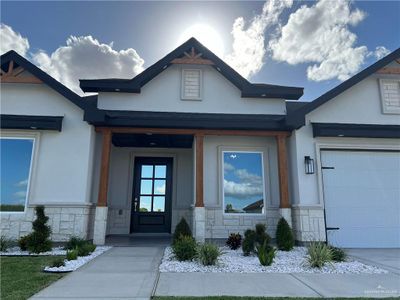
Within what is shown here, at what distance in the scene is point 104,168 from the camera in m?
7.36

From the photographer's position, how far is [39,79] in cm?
746

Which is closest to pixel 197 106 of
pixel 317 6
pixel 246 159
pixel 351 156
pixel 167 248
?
pixel 246 159

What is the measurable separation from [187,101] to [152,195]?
12.1 ft

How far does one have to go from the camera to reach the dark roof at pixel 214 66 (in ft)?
26.4

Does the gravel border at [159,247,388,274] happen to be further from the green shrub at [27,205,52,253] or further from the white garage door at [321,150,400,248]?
the green shrub at [27,205,52,253]

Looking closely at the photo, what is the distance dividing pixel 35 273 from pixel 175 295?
8.29 ft

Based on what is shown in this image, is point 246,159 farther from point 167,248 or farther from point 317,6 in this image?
point 317,6

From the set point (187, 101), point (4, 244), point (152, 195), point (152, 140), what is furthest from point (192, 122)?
point (4, 244)

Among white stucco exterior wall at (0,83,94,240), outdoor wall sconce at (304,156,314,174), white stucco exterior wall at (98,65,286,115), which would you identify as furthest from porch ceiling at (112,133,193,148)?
outdoor wall sconce at (304,156,314,174)

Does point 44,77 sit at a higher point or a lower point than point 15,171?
higher

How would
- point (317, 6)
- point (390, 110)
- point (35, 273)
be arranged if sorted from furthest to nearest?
point (317, 6) → point (390, 110) → point (35, 273)

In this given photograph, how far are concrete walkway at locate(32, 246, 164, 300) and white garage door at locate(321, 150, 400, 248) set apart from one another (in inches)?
198

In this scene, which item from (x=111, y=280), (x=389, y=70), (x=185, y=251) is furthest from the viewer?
A: (x=389, y=70)

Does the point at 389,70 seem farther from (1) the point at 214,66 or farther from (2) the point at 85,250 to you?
(2) the point at 85,250
